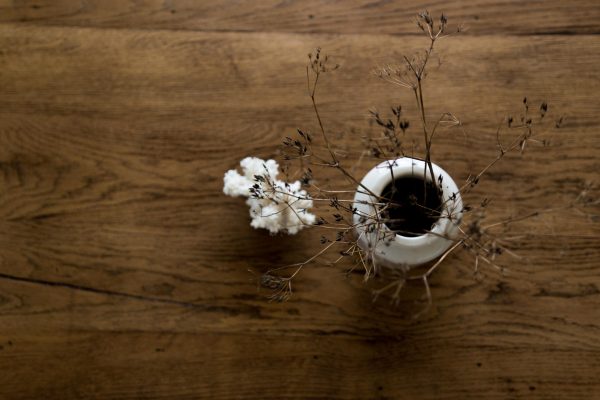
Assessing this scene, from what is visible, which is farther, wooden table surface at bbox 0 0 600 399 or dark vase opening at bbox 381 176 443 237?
wooden table surface at bbox 0 0 600 399

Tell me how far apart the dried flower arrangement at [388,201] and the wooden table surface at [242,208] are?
1.5 inches

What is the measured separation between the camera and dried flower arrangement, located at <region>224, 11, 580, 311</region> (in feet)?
2.21

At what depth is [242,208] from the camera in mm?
995

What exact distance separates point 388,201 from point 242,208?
0.33 m

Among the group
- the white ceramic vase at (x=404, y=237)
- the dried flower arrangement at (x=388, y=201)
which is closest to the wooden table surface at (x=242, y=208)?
the dried flower arrangement at (x=388, y=201)

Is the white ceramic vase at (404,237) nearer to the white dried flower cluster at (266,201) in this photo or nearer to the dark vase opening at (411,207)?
the dark vase opening at (411,207)

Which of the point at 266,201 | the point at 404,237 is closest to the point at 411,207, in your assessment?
the point at 404,237

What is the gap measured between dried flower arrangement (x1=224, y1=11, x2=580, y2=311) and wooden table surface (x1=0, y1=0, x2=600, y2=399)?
39 millimetres

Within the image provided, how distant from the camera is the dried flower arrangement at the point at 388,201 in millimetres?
675

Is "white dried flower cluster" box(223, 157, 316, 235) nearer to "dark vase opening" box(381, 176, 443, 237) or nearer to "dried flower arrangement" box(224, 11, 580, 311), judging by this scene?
"dried flower arrangement" box(224, 11, 580, 311)

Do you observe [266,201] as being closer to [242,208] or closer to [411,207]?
[242,208]

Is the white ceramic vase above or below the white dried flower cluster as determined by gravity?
below

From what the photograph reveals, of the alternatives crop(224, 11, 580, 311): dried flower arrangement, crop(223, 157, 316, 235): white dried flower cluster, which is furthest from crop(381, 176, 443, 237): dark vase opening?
crop(223, 157, 316, 235): white dried flower cluster

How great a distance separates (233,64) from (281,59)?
0.28 feet
